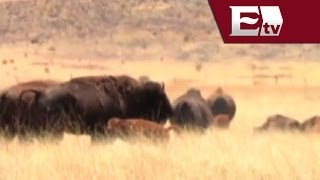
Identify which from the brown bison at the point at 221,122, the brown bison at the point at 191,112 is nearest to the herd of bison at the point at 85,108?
the brown bison at the point at 191,112

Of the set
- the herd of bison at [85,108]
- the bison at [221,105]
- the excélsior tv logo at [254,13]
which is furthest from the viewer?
the excélsior tv logo at [254,13]

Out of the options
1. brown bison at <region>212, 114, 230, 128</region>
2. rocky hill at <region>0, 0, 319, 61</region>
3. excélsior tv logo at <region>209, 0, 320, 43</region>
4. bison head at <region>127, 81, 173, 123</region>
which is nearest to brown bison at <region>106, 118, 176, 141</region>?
bison head at <region>127, 81, 173, 123</region>

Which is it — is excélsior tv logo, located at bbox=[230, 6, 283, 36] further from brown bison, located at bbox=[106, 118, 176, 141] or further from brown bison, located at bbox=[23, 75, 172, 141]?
brown bison, located at bbox=[106, 118, 176, 141]

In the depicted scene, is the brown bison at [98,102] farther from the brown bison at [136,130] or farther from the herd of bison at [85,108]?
the brown bison at [136,130]

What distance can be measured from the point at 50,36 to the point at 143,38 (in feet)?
35.0

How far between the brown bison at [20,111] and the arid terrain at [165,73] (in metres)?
1.07

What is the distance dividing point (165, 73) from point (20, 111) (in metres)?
41.3

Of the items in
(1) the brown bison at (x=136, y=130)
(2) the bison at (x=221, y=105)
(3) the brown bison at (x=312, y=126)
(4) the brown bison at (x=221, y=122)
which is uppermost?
(1) the brown bison at (x=136, y=130)

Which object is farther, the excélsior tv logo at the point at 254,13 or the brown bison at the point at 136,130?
the excélsior tv logo at the point at 254,13

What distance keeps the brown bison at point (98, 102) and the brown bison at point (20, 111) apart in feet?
0.71

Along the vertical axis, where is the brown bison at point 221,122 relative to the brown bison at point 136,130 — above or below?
below

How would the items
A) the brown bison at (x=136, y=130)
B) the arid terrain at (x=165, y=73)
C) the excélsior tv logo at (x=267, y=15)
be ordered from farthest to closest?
1. the excélsior tv logo at (x=267, y=15)
2. the brown bison at (x=136, y=130)
3. the arid terrain at (x=165, y=73)

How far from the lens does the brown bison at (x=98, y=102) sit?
1647 cm

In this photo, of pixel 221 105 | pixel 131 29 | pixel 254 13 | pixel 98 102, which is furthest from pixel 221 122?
pixel 131 29
